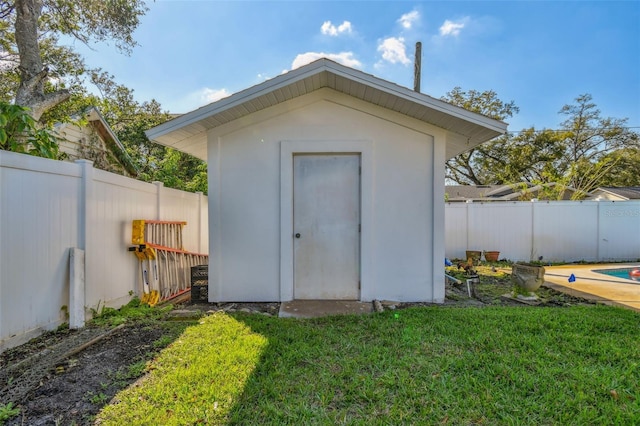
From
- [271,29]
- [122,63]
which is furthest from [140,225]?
[122,63]

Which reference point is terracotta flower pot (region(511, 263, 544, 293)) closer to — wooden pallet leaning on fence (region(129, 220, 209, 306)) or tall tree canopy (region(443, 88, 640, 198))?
wooden pallet leaning on fence (region(129, 220, 209, 306))

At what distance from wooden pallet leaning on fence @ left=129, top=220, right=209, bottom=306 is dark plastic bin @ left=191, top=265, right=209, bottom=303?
0.53 metres

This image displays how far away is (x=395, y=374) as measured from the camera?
98.1 inches

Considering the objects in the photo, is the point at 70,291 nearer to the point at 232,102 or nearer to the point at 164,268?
the point at 164,268

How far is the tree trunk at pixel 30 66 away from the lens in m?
6.59

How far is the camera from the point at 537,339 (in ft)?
10.3

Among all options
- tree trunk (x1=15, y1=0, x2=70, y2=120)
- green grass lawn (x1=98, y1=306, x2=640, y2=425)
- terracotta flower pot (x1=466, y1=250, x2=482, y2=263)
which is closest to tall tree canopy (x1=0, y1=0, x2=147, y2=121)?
tree trunk (x1=15, y1=0, x2=70, y2=120)

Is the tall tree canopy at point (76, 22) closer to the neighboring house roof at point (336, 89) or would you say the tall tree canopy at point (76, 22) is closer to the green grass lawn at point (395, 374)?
the neighboring house roof at point (336, 89)

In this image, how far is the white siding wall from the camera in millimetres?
4691

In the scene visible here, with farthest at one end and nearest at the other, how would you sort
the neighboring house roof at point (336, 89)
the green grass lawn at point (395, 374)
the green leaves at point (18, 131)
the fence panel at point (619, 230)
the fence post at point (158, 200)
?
the fence panel at point (619, 230) → the fence post at point (158, 200) → the neighboring house roof at point (336, 89) → the green leaves at point (18, 131) → the green grass lawn at point (395, 374)

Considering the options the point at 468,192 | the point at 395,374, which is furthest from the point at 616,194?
the point at 395,374

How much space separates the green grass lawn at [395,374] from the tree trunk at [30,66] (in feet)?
22.7

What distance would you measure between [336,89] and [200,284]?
384 centimetres

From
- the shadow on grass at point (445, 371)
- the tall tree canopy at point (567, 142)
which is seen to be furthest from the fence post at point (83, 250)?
the tall tree canopy at point (567, 142)
